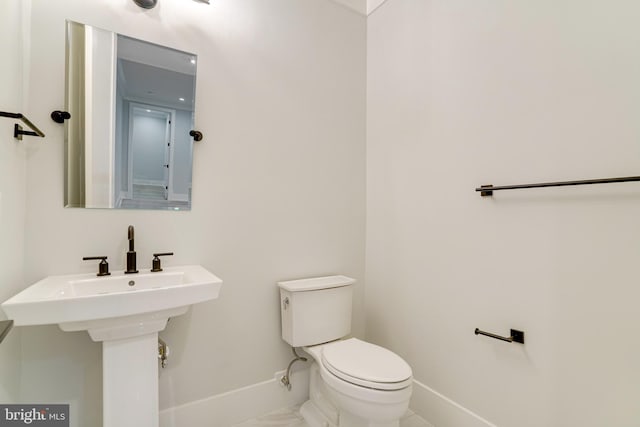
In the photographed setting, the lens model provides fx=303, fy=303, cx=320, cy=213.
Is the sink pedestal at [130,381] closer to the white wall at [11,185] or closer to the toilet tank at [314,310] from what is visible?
the white wall at [11,185]

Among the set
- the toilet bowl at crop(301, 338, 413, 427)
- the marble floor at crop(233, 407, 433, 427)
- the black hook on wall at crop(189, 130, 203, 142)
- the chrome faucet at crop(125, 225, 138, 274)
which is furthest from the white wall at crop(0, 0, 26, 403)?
the toilet bowl at crop(301, 338, 413, 427)

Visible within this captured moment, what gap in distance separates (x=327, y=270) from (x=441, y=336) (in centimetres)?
75

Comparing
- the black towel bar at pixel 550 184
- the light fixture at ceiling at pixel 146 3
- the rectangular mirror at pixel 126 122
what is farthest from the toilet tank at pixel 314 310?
the light fixture at ceiling at pixel 146 3

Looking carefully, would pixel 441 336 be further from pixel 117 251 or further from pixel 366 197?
pixel 117 251

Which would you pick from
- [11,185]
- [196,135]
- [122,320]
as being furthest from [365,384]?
[11,185]

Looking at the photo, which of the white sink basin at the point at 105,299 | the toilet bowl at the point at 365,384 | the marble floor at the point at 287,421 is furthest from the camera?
the marble floor at the point at 287,421

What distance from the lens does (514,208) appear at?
4.41 feet

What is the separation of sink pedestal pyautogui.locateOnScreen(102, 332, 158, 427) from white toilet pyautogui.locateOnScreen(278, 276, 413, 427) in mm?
684

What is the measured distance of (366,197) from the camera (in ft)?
7.08

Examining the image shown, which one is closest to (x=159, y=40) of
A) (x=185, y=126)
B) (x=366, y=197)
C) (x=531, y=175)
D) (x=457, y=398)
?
(x=185, y=126)

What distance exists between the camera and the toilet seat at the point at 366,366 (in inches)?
47.9

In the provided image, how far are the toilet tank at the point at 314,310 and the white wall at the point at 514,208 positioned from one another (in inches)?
14.3

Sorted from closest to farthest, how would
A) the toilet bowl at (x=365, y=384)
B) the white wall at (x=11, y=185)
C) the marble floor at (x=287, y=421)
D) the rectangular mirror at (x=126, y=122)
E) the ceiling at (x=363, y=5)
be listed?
the white wall at (x=11, y=185), the toilet bowl at (x=365, y=384), the rectangular mirror at (x=126, y=122), the marble floor at (x=287, y=421), the ceiling at (x=363, y=5)

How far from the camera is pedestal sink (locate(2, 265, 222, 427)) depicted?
98cm
